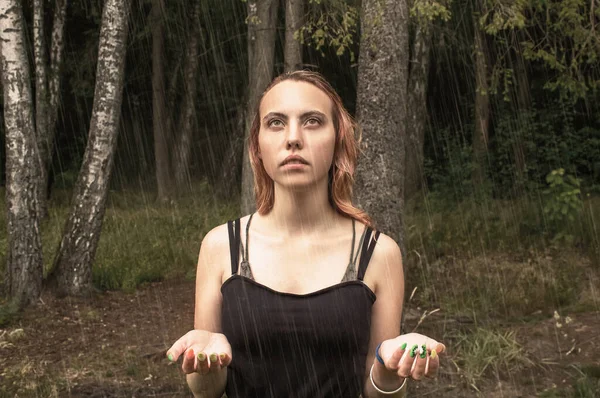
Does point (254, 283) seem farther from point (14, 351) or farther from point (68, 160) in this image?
point (68, 160)

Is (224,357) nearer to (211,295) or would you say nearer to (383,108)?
(211,295)

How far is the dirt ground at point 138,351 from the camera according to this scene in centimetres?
743

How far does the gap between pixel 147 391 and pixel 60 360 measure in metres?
1.32

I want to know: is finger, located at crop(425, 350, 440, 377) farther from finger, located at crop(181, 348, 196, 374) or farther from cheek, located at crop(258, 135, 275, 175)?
cheek, located at crop(258, 135, 275, 175)

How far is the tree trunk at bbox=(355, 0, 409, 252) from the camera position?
754 centimetres

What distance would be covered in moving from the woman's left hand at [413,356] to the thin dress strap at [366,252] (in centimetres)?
39

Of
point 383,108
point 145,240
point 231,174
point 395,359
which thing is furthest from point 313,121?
point 231,174

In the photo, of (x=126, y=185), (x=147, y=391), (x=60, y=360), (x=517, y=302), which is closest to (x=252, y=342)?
(x=147, y=391)

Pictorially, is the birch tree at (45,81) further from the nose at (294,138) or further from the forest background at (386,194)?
the nose at (294,138)

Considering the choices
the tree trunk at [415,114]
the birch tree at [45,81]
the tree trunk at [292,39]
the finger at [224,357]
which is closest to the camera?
the finger at [224,357]

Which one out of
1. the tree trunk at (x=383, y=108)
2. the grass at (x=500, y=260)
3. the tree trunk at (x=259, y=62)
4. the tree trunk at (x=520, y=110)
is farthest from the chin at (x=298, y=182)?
the tree trunk at (x=520, y=110)

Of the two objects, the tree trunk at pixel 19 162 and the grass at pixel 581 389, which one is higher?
the tree trunk at pixel 19 162

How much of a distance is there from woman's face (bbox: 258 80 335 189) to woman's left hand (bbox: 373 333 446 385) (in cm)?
65

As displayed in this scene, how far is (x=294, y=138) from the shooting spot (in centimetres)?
263
